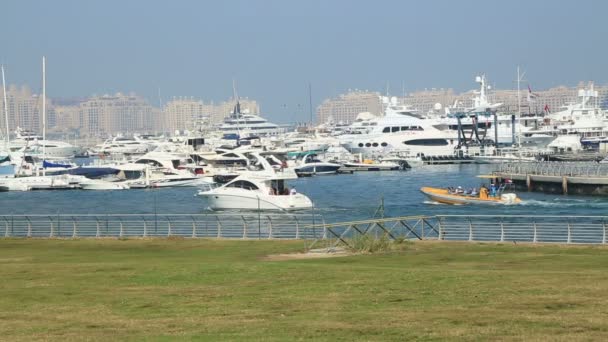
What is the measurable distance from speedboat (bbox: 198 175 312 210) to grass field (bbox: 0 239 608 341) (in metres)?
30.9

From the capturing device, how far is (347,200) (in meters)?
72.4

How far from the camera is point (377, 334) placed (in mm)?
14891

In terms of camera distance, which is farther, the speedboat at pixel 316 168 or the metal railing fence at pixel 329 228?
the speedboat at pixel 316 168

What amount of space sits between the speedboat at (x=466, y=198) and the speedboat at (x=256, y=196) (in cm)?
783

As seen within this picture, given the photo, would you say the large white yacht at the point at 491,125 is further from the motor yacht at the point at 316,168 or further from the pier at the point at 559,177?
the pier at the point at 559,177

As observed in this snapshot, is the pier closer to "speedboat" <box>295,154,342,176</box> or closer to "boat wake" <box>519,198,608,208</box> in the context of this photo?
"boat wake" <box>519,198,608,208</box>

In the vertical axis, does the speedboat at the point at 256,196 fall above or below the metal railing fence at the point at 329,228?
above

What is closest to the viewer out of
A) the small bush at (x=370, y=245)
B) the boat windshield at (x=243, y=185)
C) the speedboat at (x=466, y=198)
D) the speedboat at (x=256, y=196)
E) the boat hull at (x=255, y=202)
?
the small bush at (x=370, y=245)

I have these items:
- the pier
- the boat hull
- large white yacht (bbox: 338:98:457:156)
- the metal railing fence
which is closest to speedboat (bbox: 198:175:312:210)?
the boat hull

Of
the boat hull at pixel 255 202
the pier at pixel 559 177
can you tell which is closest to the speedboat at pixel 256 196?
the boat hull at pixel 255 202

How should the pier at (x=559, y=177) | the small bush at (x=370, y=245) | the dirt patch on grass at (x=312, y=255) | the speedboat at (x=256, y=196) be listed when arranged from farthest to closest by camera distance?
the pier at (x=559, y=177) < the speedboat at (x=256, y=196) < the small bush at (x=370, y=245) < the dirt patch on grass at (x=312, y=255)

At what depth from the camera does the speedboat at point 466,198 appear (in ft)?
199

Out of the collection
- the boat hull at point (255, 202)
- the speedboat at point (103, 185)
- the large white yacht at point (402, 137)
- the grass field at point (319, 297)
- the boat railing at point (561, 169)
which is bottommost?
the grass field at point (319, 297)

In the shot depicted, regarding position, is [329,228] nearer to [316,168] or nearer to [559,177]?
[559,177]
